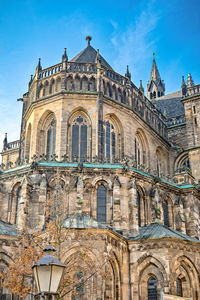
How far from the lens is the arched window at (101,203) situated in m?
28.4

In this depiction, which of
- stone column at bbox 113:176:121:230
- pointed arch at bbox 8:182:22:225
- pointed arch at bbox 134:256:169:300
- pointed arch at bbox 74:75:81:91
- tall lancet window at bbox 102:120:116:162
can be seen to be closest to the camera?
pointed arch at bbox 134:256:169:300

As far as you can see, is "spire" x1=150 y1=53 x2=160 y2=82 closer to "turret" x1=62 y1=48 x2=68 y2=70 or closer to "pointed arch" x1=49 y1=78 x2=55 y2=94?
"turret" x1=62 y1=48 x2=68 y2=70

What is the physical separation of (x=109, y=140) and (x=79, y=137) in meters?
2.74

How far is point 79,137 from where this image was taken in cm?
3338

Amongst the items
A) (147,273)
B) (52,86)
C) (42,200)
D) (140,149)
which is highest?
(52,86)

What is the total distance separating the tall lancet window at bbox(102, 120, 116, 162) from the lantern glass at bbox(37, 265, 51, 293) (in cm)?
2513

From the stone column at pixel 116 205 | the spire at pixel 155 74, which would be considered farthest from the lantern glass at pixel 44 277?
the spire at pixel 155 74

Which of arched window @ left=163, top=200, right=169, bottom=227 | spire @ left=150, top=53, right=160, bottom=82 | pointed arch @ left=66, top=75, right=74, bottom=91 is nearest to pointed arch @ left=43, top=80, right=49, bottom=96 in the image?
pointed arch @ left=66, top=75, right=74, bottom=91

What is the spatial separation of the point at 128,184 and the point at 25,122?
45.4ft

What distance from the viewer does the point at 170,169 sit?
42875 mm

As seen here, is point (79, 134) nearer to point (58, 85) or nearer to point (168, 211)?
point (58, 85)

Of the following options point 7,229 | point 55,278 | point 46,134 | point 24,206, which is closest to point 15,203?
point 24,206

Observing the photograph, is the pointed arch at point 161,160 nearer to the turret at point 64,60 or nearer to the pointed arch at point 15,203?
the turret at point 64,60

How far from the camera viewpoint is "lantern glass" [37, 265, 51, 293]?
800 centimetres
